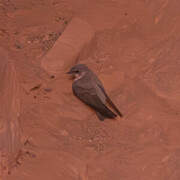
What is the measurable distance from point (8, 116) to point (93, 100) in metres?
1.50

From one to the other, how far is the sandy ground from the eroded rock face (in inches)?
4.8

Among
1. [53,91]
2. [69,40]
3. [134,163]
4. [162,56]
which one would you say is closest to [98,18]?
[69,40]

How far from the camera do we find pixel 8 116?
11.7 ft

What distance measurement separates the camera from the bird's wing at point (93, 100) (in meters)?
4.53

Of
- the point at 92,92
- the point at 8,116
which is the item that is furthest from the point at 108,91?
the point at 8,116

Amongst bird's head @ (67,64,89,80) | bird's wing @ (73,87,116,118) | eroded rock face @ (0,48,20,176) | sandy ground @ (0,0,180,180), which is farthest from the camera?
bird's head @ (67,64,89,80)

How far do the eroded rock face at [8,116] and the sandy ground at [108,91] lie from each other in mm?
122

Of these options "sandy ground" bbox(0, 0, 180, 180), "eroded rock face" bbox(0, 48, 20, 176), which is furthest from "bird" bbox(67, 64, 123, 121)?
"eroded rock face" bbox(0, 48, 20, 176)

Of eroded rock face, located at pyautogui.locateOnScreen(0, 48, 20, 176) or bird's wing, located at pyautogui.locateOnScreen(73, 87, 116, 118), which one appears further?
bird's wing, located at pyautogui.locateOnScreen(73, 87, 116, 118)

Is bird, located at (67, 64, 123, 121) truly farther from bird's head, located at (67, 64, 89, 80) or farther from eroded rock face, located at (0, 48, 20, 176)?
eroded rock face, located at (0, 48, 20, 176)

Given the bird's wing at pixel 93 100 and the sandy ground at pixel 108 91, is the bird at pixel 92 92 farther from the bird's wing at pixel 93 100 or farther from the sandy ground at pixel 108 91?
the sandy ground at pixel 108 91

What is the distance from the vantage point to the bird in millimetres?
4586

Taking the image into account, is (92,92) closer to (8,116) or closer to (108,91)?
(108,91)

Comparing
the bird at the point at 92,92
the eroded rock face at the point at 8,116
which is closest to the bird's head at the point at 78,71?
the bird at the point at 92,92
